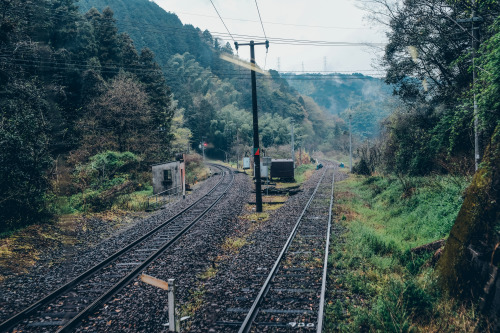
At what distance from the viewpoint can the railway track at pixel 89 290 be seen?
19.0ft

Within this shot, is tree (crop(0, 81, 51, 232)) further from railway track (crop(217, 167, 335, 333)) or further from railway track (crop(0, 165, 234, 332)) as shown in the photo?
railway track (crop(217, 167, 335, 333))

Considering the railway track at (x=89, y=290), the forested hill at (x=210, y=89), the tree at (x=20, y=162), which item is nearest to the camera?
the railway track at (x=89, y=290)

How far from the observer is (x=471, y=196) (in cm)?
607

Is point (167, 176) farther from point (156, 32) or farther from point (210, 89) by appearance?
point (156, 32)

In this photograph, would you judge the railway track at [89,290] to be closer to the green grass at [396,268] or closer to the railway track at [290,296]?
the railway track at [290,296]

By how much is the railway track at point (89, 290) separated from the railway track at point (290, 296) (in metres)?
2.91

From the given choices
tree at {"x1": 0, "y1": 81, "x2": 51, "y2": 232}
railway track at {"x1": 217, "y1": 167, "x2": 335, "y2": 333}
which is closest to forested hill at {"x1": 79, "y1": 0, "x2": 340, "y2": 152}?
tree at {"x1": 0, "y1": 81, "x2": 51, "y2": 232}

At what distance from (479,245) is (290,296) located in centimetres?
357

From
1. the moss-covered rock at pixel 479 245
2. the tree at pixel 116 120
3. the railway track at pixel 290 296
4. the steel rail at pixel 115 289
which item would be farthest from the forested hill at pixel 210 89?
the moss-covered rock at pixel 479 245

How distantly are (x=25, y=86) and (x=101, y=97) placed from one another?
12.0m

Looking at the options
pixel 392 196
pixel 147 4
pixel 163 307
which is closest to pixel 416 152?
pixel 392 196

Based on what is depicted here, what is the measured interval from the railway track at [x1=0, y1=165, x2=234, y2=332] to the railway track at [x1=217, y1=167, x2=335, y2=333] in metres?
2.91

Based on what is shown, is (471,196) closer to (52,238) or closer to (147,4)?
(52,238)

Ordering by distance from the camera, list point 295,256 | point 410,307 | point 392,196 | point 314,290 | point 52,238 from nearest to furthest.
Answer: point 410,307 → point 314,290 → point 295,256 → point 52,238 → point 392,196
